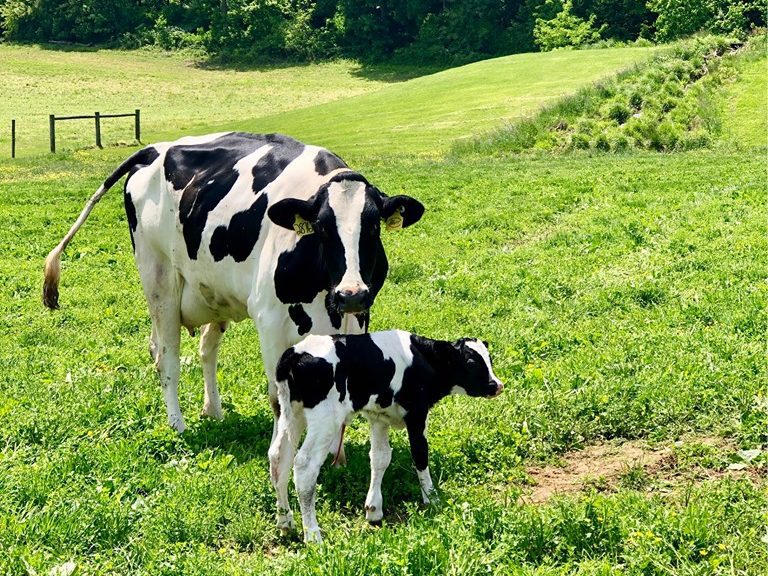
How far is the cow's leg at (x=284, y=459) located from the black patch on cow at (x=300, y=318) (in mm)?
851

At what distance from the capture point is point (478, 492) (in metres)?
6.48

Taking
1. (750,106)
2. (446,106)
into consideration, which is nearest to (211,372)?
(750,106)

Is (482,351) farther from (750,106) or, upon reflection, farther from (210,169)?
(750,106)

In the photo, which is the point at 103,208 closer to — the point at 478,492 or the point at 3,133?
the point at 478,492

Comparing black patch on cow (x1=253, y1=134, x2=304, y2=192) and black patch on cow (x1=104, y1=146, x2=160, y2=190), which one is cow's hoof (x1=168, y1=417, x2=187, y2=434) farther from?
black patch on cow (x1=104, y1=146, x2=160, y2=190)

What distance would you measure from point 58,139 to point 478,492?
44.8 meters

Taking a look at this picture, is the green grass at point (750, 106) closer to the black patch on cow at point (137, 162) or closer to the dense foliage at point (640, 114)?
the dense foliage at point (640, 114)

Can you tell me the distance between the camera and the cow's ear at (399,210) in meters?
6.79

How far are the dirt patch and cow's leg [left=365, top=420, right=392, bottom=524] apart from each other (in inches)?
39.8

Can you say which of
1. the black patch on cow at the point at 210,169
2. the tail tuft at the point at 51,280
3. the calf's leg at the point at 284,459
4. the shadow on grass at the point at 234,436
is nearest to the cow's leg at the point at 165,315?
the shadow on grass at the point at 234,436

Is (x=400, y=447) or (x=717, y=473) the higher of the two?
(x=717, y=473)

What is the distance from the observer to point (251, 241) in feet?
24.4

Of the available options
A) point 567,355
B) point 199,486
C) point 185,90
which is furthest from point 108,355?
point 185,90

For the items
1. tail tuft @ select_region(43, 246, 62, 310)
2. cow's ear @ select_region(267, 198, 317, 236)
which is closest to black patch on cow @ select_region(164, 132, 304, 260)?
cow's ear @ select_region(267, 198, 317, 236)
